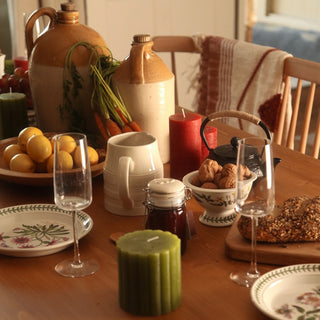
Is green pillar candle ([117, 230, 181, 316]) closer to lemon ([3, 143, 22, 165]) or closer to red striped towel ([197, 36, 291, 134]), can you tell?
lemon ([3, 143, 22, 165])

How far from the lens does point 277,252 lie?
104 cm

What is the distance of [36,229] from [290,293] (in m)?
0.50

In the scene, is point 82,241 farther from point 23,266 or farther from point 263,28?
point 263,28

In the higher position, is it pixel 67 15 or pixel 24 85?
pixel 67 15

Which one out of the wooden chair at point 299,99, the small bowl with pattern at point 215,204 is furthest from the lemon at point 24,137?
the wooden chair at point 299,99

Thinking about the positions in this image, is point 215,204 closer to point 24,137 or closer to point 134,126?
point 134,126

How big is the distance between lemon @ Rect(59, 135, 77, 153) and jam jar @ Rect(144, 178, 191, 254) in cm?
16

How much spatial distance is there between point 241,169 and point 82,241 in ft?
1.22

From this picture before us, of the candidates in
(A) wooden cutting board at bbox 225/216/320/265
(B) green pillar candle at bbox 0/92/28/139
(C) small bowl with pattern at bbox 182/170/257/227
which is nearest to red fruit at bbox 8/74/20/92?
(B) green pillar candle at bbox 0/92/28/139

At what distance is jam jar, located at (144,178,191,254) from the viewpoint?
1070 mm

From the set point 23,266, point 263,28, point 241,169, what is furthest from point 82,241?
point 263,28

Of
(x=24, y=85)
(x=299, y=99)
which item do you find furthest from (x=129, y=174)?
(x=299, y=99)

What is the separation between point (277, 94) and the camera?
2.05 m

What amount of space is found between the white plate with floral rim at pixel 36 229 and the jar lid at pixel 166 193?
6.3 inches
